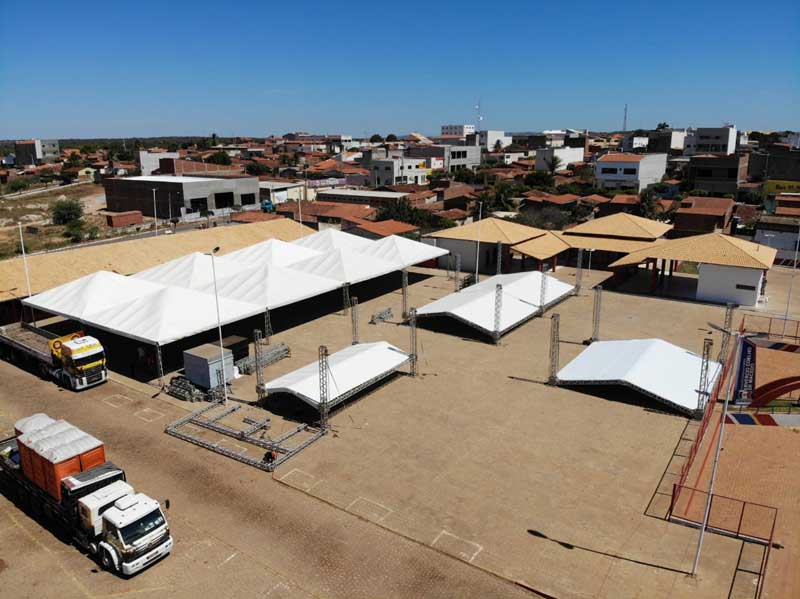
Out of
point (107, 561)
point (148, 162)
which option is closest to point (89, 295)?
point (107, 561)

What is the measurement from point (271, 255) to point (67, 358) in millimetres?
14876

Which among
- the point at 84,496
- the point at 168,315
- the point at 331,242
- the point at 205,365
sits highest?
the point at 331,242

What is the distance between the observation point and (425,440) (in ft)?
60.9

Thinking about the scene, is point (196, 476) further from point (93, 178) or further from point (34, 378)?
point (93, 178)

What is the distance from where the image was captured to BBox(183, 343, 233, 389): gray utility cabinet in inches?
861

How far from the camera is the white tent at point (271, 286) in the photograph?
89.5ft

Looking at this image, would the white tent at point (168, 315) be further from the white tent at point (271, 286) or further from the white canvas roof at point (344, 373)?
the white canvas roof at point (344, 373)

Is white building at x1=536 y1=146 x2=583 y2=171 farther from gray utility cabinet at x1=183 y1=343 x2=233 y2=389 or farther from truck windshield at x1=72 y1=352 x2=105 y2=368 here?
truck windshield at x1=72 y1=352 x2=105 y2=368

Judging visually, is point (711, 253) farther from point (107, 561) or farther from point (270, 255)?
point (107, 561)

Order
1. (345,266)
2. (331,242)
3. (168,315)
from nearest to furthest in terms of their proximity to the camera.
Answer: (168,315)
(345,266)
(331,242)

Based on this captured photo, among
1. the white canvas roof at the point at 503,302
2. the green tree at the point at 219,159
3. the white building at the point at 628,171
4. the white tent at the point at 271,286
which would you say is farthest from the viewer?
the green tree at the point at 219,159

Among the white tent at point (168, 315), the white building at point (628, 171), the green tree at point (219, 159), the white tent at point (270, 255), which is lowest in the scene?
the white tent at point (168, 315)

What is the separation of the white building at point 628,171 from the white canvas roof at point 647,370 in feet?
222

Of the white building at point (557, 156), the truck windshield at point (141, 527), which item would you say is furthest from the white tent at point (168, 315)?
the white building at point (557, 156)
